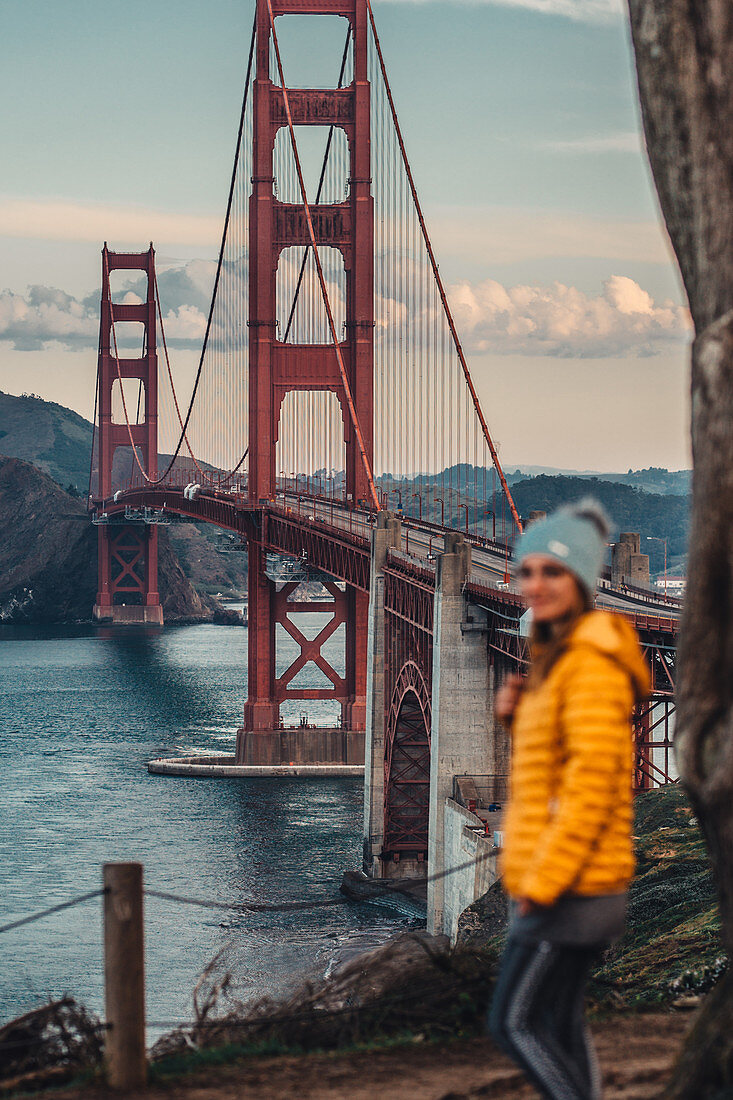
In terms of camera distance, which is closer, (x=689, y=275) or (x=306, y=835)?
(x=689, y=275)

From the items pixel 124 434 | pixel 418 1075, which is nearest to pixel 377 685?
pixel 418 1075

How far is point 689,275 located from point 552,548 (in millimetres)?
1206

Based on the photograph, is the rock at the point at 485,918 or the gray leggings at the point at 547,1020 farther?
the rock at the point at 485,918

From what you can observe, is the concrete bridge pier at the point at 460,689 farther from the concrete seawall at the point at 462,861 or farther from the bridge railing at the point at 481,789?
the concrete seawall at the point at 462,861

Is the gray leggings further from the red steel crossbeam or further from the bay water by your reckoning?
the red steel crossbeam

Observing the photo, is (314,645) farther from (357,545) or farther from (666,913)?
(666,913)

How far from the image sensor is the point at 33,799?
44.8 meters

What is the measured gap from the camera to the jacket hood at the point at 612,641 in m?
4.04

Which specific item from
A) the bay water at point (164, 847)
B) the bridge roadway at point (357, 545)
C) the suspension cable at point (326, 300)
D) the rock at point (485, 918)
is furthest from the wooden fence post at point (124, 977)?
the suspension cable at point (326, 300)

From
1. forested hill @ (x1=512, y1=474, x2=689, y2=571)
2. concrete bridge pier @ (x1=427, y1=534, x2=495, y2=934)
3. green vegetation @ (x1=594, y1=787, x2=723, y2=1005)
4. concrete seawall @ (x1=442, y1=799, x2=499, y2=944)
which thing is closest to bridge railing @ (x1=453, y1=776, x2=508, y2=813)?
concrete bridge pier @ (x1=427, y1=534, x2=495, y2=934)

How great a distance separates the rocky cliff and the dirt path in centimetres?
11774

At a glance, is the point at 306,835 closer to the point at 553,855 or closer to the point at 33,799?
the point at 33,799

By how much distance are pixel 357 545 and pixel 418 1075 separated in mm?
33931

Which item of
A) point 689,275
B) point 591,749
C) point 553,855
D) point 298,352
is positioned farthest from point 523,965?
point 298,352
